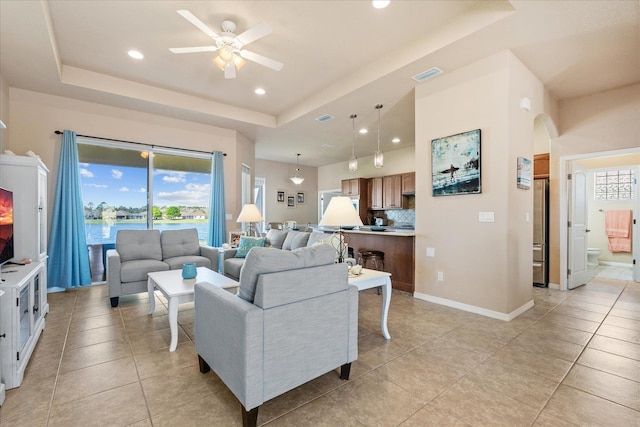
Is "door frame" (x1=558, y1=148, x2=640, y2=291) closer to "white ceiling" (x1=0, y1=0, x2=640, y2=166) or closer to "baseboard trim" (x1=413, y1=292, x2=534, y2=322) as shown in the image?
"white ceiling" (x1=0, y1=0, x2=640, y2=166)

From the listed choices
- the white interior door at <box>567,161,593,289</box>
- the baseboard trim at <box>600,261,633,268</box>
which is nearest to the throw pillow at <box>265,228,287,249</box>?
the white interior door at <box>567,161,593,289</box>

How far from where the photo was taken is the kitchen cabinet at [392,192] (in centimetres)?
738

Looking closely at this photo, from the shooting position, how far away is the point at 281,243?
474cm

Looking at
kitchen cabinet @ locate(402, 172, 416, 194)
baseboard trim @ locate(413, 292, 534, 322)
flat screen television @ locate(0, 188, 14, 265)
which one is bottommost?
baseboard trim @ locate(413, 292, 534, 322)

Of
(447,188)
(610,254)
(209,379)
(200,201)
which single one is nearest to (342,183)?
(200,201)

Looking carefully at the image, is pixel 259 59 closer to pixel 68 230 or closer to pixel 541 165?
pixel 68 230

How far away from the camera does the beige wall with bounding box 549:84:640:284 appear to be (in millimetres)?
3881

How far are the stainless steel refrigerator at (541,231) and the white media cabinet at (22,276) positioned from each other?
613cm

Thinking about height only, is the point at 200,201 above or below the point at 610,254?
above

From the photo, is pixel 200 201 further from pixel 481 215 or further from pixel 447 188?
pixel 481 215

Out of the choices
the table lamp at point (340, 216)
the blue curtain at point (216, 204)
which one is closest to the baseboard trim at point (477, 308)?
the table lamp at point (340, 216)

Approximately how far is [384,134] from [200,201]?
13.6 feet

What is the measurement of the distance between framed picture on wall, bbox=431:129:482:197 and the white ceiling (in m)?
0.87

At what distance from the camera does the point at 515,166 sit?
323 cm
